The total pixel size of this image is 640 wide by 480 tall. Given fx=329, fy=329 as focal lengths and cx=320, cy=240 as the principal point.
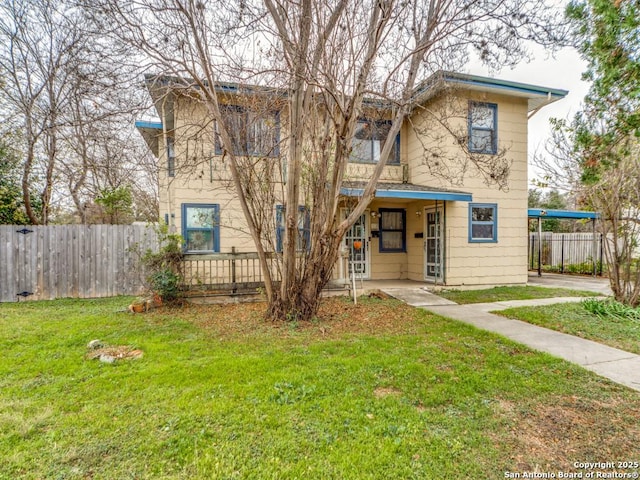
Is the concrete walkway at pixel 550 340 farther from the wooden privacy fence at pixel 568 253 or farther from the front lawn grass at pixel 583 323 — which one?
the wooden privacy fence at pixel 568 253

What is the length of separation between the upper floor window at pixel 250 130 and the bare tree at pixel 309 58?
0.35ft

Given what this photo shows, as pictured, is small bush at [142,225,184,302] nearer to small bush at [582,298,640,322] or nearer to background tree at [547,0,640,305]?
background tree at [547,0,640,305]

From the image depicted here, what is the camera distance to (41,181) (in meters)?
10.4

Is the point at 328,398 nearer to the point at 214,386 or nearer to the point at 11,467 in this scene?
the point at 214,386

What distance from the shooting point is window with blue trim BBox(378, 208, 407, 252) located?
10344mm

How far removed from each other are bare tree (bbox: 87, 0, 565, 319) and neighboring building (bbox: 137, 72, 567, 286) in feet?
6.73

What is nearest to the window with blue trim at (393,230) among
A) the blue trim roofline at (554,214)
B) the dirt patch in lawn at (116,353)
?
the blue trim roofline at (554,214)

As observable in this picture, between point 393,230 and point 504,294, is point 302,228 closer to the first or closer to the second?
point 393,230

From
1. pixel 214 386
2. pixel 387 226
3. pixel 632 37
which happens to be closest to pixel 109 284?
pixel 214 386

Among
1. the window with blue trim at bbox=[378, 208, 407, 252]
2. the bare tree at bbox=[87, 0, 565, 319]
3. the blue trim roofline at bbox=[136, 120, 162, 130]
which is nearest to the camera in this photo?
the bare tree at bbox=[87, 0, 565, 319]

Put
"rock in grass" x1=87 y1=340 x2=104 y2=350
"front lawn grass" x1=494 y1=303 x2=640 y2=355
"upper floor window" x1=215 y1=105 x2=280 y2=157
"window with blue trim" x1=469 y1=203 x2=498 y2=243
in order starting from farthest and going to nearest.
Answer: "window with blue trim" x1=469 y1=203 x2=498 y2=243
"upper floor window" x1=215 y1=105 x2=280 y2=157
"front lawn grass" x1=494 y1=303 x2=640 y2=355
"rock in grass" x1=87 y1=340 x2=104 y2=350

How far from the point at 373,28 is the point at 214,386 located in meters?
5.29

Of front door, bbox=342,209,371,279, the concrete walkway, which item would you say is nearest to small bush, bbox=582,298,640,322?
the concrete walkway

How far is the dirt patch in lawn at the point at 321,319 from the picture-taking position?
518cm
